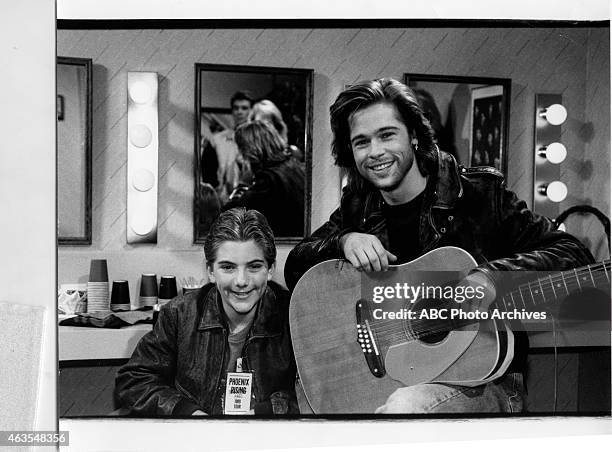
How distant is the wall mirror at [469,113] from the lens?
2303mm

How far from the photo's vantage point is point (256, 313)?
2.32 m

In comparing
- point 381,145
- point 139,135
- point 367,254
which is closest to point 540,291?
point 367,254

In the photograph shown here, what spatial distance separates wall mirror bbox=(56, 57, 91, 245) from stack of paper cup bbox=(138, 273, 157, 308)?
0.66 ft

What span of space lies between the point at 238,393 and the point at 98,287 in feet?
1.75

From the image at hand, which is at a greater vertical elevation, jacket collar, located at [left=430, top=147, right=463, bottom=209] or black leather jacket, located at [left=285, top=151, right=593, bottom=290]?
jacket collar, located at [left=430, top=147, right=463, bottom=209]

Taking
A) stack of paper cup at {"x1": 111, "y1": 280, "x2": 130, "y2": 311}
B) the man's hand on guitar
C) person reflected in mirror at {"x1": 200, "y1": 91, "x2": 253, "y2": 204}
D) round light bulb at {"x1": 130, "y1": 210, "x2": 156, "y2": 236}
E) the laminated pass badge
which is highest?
person reflected in mirror at {"x1": 200, "y1": 91, "x2": 253, "y2": 204}

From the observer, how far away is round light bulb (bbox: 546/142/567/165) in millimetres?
2342

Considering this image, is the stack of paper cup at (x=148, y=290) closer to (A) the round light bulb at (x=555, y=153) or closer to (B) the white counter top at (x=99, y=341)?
(B) the white counter top at (x=99, y=341)

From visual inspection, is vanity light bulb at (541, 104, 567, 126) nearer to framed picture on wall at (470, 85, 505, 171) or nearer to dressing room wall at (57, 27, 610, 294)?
dressing room wall at (57, 27, 610, 294)

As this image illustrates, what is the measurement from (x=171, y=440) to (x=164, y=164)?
0.85 meters

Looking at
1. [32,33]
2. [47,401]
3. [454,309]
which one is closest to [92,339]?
[47,401]

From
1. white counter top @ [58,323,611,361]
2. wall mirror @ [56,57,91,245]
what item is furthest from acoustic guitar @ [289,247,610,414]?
wall mirror @ [56,57,91,245]

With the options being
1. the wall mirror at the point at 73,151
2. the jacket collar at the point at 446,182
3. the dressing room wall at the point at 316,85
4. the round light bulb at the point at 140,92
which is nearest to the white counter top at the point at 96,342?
the dressing room wall at the point at 316,85

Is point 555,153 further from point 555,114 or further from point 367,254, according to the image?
point 367,254
